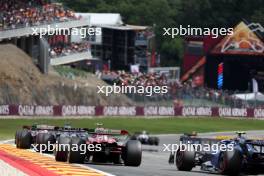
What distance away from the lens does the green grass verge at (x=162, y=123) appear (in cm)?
5891

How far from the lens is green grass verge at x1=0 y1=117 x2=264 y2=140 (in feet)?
193

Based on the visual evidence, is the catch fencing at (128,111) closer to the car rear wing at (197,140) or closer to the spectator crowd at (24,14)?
the spectator crowd at (24,14)

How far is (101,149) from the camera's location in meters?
24.7

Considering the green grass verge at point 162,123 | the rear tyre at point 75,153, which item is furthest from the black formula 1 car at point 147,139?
the rear tyre at point 75,153

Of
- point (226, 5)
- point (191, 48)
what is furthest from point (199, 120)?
point (226, 5)

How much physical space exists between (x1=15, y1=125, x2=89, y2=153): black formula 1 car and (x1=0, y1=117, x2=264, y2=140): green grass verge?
76.2ft

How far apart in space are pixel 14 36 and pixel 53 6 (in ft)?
→ 21.0

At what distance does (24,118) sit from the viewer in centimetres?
6012

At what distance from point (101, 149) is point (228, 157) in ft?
13.7

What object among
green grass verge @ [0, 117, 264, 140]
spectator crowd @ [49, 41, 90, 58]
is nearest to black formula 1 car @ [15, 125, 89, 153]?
green grass verge @ [0, 117, 264, 140]

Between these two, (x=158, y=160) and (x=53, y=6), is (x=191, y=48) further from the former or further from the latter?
(x=158, y=160)

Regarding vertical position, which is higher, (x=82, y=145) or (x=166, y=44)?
(x=166, y=44)

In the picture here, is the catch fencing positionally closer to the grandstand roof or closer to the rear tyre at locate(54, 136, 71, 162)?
the grandstand roof

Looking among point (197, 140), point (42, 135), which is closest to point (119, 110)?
point (42, 135)
